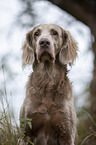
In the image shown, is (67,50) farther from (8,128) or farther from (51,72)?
(8,128)

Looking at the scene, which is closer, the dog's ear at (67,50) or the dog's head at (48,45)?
the dog's head at (48,45)

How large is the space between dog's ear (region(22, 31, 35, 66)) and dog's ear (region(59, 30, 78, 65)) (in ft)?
1.43

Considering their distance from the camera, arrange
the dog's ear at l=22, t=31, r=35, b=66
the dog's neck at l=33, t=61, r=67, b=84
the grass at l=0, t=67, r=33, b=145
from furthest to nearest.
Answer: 1. the dog's ear at l=22, t=31, r=35, b=66
2. the dog's neck at l=33, t=61, r=67, b=84
3. the grass at l=0, t=67, r=33, b=145

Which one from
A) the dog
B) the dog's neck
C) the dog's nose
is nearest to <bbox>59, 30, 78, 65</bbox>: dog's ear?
the dog

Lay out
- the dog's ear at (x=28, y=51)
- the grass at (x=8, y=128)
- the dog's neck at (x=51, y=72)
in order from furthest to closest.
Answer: the dog's ear at (x=28, y=51)
the dog's neck at (x=51, y=72)
the grass at (x=8, y=128)

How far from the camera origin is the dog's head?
3.32 m

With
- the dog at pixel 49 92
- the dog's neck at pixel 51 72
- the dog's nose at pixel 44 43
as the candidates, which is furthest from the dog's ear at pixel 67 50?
the dog's nose at pixel 44 43

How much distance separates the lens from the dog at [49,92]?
10.7 ft

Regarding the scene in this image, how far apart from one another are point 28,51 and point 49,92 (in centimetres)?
77

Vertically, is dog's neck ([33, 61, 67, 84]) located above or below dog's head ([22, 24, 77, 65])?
below

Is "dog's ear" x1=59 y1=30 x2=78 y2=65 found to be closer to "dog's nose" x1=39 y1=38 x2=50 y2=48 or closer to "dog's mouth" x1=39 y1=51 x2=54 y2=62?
"dog's mouth" x1=39 y1=51 x2=54 y2=62

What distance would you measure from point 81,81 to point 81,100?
2.22 ft

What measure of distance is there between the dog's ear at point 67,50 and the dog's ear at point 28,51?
0.43 metres

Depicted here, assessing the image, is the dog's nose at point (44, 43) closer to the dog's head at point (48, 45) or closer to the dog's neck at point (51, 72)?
the dog's head at point (48, 45)
